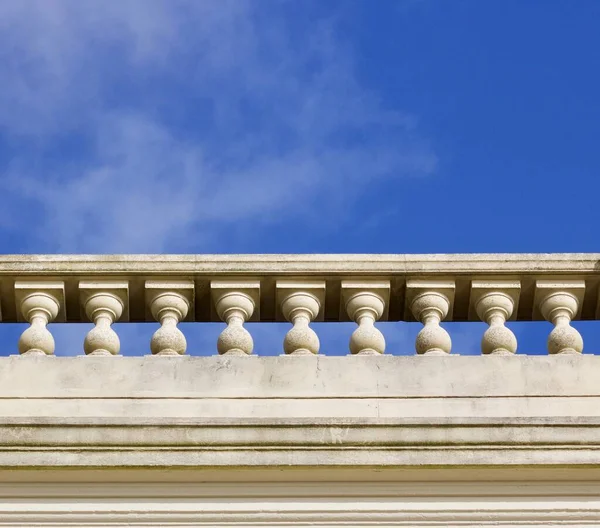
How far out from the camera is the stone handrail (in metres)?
12.2

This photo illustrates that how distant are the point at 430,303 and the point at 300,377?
1.20m

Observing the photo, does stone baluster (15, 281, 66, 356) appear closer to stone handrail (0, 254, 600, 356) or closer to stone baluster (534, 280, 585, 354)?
stone handrail (0, 254, 600, 356)

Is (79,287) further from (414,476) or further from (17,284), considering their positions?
(414,476)

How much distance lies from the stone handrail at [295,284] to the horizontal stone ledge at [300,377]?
24.7 inches

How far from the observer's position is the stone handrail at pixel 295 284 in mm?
12195

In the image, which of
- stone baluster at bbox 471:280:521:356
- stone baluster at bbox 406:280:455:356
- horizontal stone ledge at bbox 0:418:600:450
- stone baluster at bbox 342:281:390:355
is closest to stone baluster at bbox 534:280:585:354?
stone baluster at bbox 471:280:521:356

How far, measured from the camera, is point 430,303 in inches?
480

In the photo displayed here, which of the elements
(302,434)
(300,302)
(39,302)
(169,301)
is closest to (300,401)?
(302,434)
